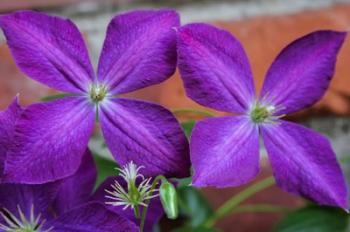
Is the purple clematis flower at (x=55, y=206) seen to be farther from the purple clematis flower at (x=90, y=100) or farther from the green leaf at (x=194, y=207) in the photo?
the green leaf at (x=194, y=207)

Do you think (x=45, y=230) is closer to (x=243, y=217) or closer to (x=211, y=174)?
(x=211, y=174)

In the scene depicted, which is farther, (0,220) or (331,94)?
(331,94)

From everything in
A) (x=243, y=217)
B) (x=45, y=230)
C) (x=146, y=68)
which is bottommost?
(x=243, y=217)

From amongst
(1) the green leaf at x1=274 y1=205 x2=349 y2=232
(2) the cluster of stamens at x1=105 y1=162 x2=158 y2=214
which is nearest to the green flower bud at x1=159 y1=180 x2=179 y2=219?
(2) the cluster of stamens at x1=105 y1=162 x2=158 y2=214

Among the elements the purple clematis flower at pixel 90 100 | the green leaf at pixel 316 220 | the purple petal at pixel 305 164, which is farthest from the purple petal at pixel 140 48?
the green leaf at pixel 316 220

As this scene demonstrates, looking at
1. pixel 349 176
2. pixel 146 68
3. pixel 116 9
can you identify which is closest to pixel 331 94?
pixel 349 176

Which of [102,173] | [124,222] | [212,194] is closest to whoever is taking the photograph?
[124,222]

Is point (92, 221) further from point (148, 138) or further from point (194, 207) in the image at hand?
point (194, 207)
